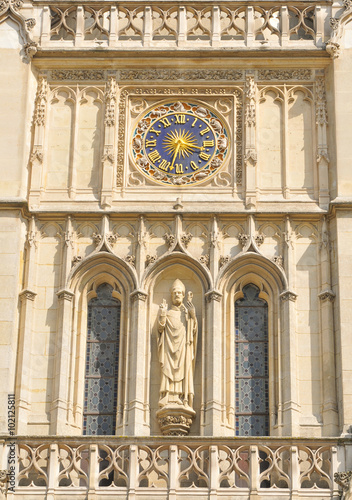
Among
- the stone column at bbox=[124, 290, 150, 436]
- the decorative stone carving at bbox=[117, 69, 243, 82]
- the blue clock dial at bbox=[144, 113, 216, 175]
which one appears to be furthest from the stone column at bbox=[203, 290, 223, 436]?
the decorative stone carving at bbox=[117, 69, 243, 82]

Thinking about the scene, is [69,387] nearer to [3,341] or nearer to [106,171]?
[3,341]

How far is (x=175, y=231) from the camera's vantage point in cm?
2273

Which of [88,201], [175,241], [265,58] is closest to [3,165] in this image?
[88,201]

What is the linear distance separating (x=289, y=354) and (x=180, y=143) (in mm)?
3914

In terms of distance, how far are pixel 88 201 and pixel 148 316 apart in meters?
2.06

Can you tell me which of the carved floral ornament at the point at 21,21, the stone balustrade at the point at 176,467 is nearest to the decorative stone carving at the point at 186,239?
the stone balustrade at the point at 176,467

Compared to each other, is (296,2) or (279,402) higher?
(296,2)

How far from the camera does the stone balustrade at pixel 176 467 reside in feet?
67.1

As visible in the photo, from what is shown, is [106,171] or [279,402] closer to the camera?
[279,402]

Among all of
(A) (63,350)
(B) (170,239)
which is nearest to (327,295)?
(B) (170,239)

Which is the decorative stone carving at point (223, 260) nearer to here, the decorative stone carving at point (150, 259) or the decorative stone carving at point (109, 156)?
the decorative stone carving at point (150, 259)

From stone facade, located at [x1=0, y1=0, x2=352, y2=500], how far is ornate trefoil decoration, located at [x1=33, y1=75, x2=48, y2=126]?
0.09 ft

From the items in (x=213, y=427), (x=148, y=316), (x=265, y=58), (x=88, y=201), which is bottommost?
(x=213, y=427)

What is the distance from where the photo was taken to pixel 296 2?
24219 mm
